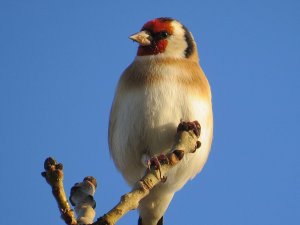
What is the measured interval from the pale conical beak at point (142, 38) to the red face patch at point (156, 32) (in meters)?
0.05

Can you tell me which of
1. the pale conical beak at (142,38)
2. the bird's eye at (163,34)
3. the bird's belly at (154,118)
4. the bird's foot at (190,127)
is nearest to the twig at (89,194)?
the bird's foot at (190,127)

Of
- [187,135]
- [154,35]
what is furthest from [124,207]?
[154,35]

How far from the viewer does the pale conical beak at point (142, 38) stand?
6.44 meters

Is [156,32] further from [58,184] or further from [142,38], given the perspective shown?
[58,184]

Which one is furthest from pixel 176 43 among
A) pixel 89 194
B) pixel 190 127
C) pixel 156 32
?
pixel 89 194

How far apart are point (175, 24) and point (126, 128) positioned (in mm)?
1690

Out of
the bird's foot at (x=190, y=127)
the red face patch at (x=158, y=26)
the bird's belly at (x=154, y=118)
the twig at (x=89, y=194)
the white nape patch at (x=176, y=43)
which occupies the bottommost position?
the twig at (x=89, y=194)

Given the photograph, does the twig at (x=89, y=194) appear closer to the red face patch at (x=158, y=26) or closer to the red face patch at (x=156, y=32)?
the red face patch at (x=156, y=32)

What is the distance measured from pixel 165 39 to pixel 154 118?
1.32 metres

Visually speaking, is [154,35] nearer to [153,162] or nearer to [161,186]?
[161,186]

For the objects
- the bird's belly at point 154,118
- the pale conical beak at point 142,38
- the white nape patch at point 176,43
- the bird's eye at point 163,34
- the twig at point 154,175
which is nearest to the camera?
the twig at point 154,175

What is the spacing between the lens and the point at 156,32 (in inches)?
264

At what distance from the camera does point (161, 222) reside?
6.94 meters

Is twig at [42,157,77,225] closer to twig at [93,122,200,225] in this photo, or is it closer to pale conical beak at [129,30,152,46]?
twig at [93,122,200,225]
